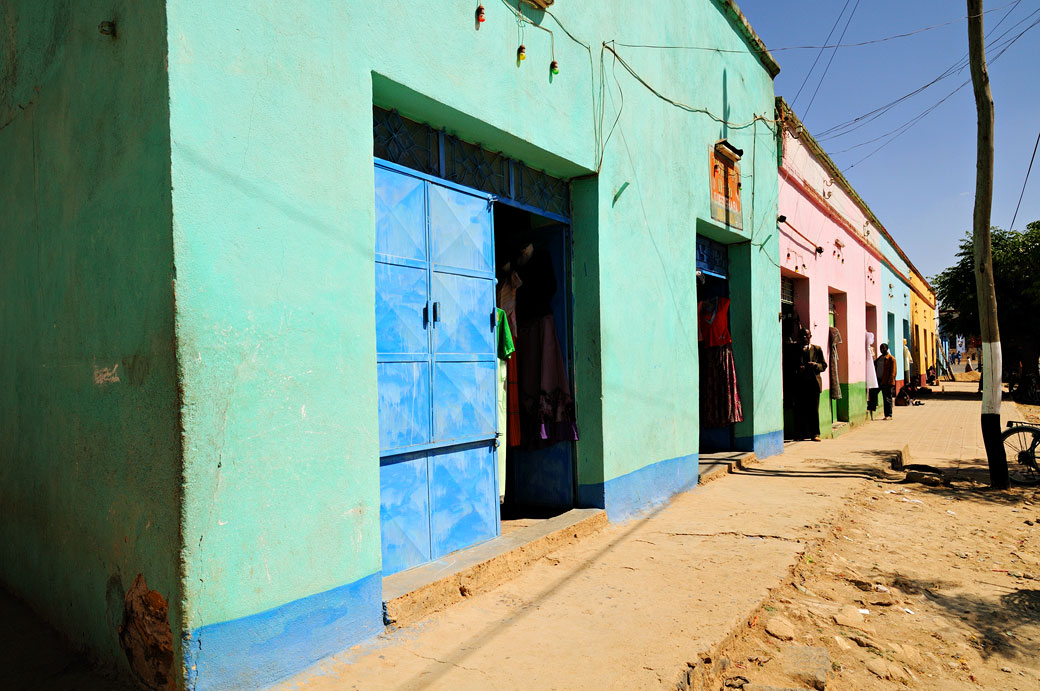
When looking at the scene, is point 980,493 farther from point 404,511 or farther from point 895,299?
point 895,299

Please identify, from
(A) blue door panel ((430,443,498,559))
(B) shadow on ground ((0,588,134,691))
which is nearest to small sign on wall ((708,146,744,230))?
(A) blue door panel ((430,443,498,559))

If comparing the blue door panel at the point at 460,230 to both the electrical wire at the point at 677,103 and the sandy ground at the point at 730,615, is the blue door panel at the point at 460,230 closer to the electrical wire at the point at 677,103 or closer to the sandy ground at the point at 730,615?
the sandy ground at the point at 730,615

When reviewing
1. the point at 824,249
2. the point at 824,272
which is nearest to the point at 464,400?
the point at 824,272

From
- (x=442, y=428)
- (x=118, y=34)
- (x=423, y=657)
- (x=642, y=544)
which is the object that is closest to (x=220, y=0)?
(x=118, y=34)

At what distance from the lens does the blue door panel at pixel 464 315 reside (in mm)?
3977

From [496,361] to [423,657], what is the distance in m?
1.97

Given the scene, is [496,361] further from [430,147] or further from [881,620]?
[881,620]

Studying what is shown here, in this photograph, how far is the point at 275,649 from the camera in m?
2.69

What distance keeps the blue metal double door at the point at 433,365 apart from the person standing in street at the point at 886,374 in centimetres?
1427

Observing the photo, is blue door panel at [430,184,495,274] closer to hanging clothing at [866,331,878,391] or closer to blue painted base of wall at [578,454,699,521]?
blue painted base of wall at [578,454,699,521]

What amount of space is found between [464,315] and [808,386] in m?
8.22

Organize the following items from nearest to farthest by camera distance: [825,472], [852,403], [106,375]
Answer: [106,375] → [825,472] → [852,403]

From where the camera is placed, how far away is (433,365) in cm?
391

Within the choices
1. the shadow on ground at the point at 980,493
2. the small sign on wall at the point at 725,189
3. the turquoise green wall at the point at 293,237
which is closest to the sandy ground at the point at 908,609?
the shadow on ground at the point at 980,493
